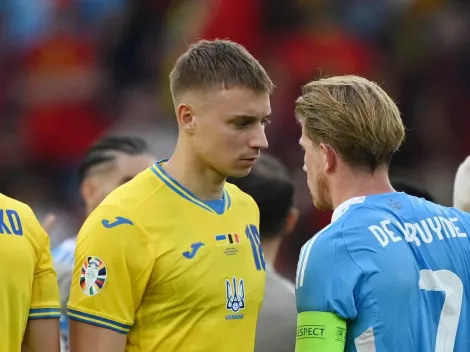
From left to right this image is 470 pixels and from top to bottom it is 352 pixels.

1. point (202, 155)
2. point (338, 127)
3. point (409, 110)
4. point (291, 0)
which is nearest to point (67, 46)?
point (291, 0)

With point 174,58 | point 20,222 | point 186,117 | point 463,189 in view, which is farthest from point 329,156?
point 174,58

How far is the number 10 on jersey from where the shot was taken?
2.96 meters

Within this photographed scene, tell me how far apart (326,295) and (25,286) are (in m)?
0.91

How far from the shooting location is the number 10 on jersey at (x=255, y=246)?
2.96 meters

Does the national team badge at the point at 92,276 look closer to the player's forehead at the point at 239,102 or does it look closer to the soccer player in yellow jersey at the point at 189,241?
the soccer player in yellow jersey at the point at 189,241

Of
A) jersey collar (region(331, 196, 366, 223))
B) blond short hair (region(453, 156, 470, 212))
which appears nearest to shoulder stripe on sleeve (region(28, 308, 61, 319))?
jersey collar (region(331, 196, 366, 223))

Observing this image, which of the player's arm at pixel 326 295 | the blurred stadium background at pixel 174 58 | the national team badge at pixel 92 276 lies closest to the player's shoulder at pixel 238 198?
the national team badge at pixel 92 276

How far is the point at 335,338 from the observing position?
2275 millimetres

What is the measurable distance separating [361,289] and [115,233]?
0.78 metres

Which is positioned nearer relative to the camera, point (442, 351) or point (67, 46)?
point (442, 351)

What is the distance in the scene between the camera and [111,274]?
259 cm

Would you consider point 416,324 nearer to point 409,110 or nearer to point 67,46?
point 409,110

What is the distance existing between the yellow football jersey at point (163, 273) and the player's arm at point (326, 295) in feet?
1.47

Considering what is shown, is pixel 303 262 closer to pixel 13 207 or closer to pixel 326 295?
pixel 326 295
